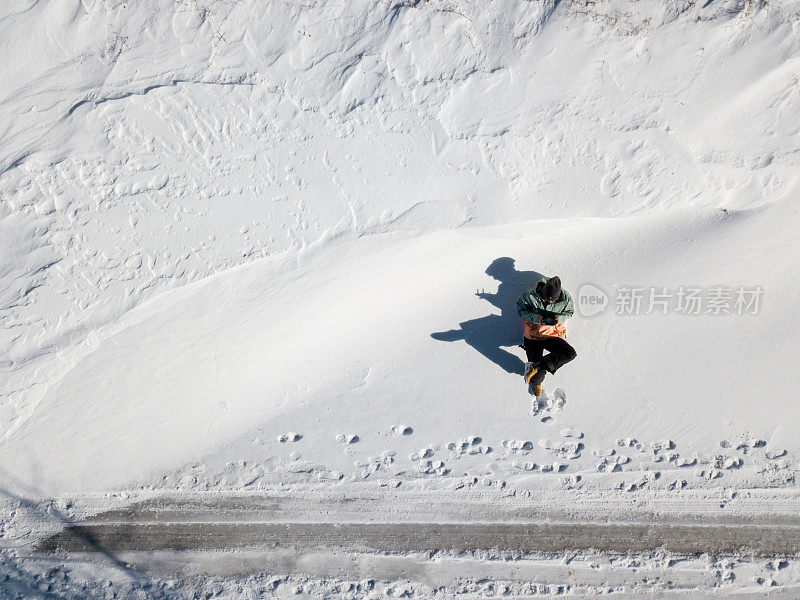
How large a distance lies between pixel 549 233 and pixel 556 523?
227cm

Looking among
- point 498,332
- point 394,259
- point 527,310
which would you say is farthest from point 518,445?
point 394,259

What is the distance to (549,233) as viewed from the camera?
3.51 metres

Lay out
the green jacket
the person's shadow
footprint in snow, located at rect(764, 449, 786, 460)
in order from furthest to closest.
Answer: the person's shadow → footprint in snow, located at rect(764, 449, 786, 460) → the green jacket

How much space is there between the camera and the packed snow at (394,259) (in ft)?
10.5

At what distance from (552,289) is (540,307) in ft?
0.75

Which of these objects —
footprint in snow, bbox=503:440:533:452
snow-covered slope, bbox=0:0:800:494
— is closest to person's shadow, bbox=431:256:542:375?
snow-covered slope, bbox=0:0:800:494

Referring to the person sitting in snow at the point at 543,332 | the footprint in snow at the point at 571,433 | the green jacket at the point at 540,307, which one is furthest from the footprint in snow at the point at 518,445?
the green jacket at the point at 540,307

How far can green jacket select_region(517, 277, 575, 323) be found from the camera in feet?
10.9

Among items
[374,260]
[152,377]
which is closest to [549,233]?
[374,260]

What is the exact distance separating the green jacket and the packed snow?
25 cm

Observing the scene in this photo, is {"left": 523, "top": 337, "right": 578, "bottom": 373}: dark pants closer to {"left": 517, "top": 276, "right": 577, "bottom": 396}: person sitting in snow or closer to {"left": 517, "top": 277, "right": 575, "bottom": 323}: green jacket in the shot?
{"left": 517, "top": 276, "right": 577, "bottom": 396}: person sitting in snow

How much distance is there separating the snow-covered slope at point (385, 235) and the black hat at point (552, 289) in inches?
16.8

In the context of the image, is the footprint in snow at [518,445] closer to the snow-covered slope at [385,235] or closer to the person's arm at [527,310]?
the snow-covered slope at [385,235]

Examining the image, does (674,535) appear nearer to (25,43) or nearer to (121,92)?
(121,92)
